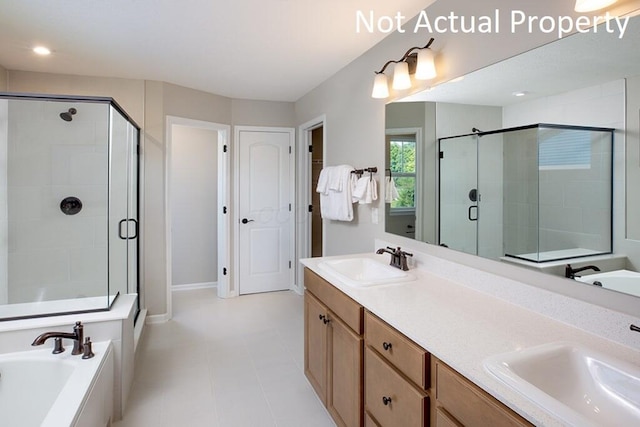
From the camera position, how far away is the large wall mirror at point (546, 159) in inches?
47.1

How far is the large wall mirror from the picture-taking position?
1195 millimetres

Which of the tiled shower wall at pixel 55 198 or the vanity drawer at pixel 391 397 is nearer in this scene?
the vanity drawer at pixel 391 397

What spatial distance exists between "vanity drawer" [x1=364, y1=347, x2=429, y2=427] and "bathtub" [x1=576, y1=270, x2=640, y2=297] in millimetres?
718

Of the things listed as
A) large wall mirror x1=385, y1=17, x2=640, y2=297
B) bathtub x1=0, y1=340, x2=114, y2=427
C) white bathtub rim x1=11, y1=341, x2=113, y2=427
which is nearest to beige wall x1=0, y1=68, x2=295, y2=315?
white bathtub rim x1=11, y1=341, x2=113, y2=427

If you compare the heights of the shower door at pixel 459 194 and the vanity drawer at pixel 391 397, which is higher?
the shower door at pixel 459 194

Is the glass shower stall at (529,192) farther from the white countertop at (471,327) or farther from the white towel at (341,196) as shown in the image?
the white towel at (341,196)

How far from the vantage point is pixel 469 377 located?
1.00 m

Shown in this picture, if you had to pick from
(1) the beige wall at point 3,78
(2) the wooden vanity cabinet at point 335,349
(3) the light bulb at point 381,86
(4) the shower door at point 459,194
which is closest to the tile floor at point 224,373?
(2) the wooden vanity cabinet at point 335,349

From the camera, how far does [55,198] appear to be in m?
2.86

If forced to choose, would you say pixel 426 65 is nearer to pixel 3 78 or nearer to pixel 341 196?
pixel 341 196

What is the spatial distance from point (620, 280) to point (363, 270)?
140 centimetres

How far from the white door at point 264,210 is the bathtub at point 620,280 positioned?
11.9ft

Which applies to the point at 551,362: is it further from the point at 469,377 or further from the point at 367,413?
the point at 367,413

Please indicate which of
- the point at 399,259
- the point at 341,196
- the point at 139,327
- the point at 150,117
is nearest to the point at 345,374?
the point at 399,259
